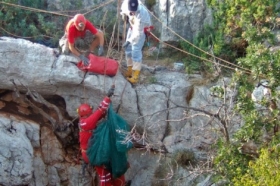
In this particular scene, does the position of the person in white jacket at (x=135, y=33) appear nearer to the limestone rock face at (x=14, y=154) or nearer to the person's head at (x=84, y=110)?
the person's head at (x=84, y=110)

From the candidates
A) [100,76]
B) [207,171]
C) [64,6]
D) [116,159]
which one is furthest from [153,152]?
[64,6]

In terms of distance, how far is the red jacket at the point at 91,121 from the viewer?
9.06 m

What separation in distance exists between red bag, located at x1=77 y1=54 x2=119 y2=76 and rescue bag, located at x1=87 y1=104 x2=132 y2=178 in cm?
69

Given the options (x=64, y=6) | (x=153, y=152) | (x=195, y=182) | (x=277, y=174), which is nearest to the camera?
(x=277, y=174)

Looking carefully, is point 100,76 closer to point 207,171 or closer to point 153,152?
point 153,152

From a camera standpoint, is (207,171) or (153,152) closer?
(207,171)

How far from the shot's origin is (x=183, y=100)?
9.91 metres

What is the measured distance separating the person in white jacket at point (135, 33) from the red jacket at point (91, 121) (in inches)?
36.7

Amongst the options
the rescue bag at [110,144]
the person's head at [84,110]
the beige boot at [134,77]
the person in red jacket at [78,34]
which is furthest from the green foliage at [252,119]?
the person in red jacket at [78,34]

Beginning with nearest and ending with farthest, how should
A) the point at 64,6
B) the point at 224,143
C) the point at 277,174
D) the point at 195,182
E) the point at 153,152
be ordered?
1. the point at 277,174
2. the point at 224,143
3. the point at 195,182
4. the point at 153,152
5. the point at 64,6

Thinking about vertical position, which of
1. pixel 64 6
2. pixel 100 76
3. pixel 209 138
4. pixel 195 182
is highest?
pixel 64 6

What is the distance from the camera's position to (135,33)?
9.48m

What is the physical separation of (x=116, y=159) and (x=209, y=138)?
1488mm

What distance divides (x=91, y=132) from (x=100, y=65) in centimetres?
105
